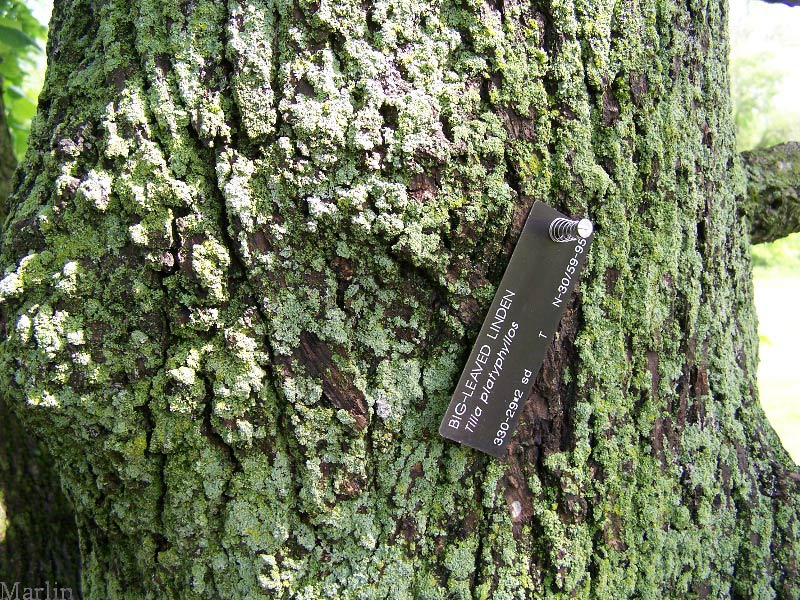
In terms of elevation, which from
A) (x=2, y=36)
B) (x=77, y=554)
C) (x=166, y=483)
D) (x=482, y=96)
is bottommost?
(x=77, y=554)

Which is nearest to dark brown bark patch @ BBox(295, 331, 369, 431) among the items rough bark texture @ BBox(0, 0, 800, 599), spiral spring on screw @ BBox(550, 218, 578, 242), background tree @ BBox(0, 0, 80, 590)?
rough bark texture @ BBox(0, 0, 800, 599)

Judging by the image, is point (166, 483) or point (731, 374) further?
point (731, 374)

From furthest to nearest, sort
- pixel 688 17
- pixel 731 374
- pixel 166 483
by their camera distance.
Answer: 1. pixel 731 374
2. pixel 688 17
3. pixel 166 483

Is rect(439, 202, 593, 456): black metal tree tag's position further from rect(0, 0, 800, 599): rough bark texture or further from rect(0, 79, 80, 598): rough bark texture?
rect(0, 79, 80, 598): rough bark texture

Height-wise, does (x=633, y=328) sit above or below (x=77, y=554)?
above

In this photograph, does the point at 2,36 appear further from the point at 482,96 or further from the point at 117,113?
the point at 482,96

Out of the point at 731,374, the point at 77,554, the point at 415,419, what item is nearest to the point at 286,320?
the point at 415,419
